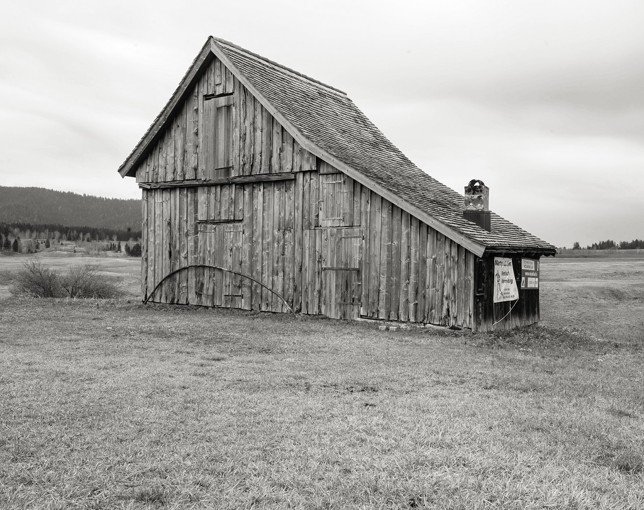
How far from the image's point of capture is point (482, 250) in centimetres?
1474

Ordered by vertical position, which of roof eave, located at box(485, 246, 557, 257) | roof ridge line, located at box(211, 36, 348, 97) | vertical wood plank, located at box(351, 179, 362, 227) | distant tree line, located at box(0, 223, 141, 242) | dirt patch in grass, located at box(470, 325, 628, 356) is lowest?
dirt patch in grass, located at box(470, 325, 628, 356)

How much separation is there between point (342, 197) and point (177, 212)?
623cm

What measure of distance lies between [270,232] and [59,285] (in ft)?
49.7

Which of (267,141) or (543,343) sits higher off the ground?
(267,141)

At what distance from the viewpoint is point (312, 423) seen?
6.88m

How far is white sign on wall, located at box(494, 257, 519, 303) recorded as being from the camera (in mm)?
16719

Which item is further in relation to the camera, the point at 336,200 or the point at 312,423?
the point at 336,200

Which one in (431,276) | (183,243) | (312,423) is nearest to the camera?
(312,423)

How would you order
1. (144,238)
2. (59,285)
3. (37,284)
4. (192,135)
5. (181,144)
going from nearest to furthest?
(192,135)
(181,144)
(144,238)
(37,284)
(59,285)

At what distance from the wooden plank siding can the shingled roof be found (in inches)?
17.6

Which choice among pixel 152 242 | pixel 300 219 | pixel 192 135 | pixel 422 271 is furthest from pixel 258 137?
pixel 422 271

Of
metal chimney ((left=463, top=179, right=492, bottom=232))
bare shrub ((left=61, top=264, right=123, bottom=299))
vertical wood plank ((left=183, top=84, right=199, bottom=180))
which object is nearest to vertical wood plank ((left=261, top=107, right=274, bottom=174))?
vertical wood plank ((left=183, top=84, right=199, bottom=180))

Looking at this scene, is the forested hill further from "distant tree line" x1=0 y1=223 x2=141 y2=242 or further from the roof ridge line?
the roof ridge line

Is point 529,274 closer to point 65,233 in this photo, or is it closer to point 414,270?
point 414,270
